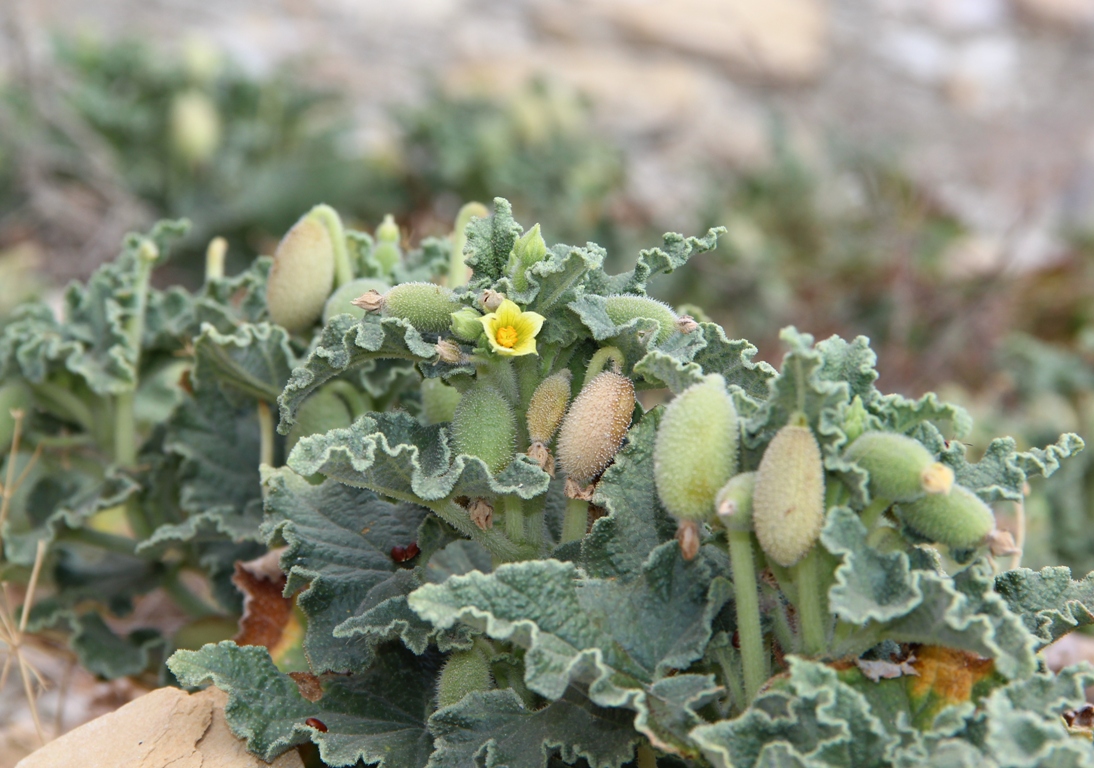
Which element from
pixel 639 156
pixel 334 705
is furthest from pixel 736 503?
pixel 639 156

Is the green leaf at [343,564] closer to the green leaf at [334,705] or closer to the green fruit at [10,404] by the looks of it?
the green leaf at [334,705]

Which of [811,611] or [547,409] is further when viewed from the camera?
[547,409]

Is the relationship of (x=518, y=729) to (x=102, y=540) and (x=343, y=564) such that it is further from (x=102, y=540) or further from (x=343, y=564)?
(x=102, y=540)

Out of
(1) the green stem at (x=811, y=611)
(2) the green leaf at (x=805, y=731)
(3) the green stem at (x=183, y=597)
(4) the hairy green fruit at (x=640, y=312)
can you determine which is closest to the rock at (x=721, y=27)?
(3) the green stem at (x=183, y=597)

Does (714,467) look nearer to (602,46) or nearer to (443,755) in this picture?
(443,755)

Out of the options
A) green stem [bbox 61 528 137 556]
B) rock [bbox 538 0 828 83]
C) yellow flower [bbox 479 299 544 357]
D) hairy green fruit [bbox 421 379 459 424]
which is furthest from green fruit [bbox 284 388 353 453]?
rock [bbox 538 0 828 83]

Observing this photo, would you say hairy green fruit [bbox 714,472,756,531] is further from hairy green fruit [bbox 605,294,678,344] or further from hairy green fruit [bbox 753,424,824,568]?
hairy green fruit [bbox 605,294,678,344]
